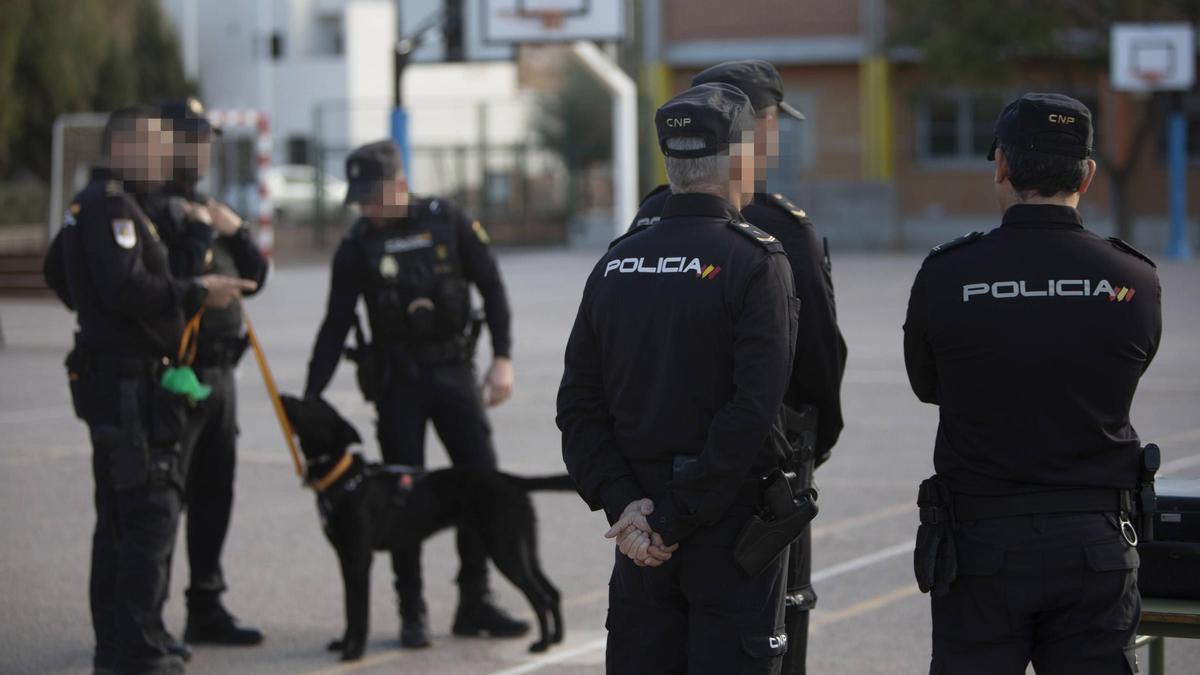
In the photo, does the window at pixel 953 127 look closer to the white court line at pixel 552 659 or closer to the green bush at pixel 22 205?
the green bush at pixel 22 205

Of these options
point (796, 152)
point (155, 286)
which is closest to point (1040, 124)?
point (155, 286)

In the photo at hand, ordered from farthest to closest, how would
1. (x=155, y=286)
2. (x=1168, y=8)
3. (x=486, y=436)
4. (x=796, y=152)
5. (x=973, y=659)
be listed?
(x=796, y=152), (x=1168, y=8), (x=486, y=436), (x=155, y=286), (x=973, y=659)

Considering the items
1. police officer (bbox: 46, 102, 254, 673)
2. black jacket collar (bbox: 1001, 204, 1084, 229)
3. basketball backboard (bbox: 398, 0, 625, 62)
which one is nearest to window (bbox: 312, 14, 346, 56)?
basketball backboard (bbox: 398, 0, 625, 62)

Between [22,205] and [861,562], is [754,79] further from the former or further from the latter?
[22,205]

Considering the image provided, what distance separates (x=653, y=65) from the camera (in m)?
32.2

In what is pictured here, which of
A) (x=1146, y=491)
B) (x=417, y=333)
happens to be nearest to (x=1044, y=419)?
(x=1146, y=491)

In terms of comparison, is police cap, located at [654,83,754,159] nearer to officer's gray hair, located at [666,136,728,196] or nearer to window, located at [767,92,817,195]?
officer's gray hair, located at [666,136,728,196]

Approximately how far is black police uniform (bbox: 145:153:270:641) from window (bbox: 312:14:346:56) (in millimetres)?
48966

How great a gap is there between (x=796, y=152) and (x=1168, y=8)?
26.2ft

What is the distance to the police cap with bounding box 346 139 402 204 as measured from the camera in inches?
236

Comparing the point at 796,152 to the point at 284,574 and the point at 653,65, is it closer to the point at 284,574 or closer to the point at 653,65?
the point at 653,65

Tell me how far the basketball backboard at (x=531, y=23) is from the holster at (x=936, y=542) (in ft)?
49.9

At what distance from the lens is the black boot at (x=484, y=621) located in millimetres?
6137

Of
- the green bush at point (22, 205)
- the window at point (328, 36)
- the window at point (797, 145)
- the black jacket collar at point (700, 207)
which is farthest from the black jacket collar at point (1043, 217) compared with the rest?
the window at point (328, 36)
